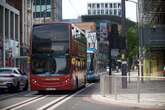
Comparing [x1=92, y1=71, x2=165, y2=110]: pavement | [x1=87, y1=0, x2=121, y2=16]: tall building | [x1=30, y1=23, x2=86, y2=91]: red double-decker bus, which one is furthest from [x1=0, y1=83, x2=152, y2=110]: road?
[x1=87, y1=0, x2=121, y2=16]: tall building

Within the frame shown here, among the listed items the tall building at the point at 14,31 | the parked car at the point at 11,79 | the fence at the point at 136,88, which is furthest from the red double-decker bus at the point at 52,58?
the tall building at the point at 14,31

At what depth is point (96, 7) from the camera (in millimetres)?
164375

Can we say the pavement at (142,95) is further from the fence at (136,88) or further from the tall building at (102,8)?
the tall building at (102,8)

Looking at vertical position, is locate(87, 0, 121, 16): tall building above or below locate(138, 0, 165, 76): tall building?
above

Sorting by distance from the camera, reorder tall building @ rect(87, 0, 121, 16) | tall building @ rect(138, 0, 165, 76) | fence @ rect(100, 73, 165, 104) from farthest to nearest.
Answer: tall building @ rect(87, 0, 121, 16) < tall building @ rect(138, 0, 165, 76) < fence @ rect(100, 73, 165, 104)

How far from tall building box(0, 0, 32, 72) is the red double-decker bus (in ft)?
79.4

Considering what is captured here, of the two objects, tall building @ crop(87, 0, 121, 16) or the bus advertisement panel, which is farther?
tall building @ crop(87, 0, 121, 16)

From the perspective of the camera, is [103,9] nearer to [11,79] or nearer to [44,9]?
[44,9]

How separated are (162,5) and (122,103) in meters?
23.8

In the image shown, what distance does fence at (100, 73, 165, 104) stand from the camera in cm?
2111

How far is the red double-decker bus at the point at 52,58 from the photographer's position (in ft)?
94.3

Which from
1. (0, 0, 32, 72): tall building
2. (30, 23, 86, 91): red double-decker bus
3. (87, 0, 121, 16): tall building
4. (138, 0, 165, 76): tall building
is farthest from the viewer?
(87, 0, 121, 16): tall building

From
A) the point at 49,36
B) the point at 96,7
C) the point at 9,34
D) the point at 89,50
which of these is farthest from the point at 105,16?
the point at 49,36

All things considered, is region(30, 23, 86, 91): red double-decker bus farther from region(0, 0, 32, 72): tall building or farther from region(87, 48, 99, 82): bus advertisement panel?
region(0, 0, 32, 72): tall building
